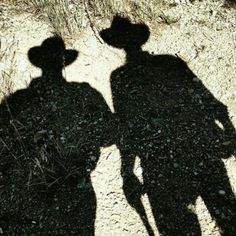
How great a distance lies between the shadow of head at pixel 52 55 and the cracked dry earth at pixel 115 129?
0.27ft

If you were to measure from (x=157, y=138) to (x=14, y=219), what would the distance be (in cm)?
155

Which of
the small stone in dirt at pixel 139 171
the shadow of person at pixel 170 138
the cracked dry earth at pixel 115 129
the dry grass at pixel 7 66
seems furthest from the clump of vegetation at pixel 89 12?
the small stone in dirt at pixel 139 171

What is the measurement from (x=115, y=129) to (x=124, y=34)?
1475mm

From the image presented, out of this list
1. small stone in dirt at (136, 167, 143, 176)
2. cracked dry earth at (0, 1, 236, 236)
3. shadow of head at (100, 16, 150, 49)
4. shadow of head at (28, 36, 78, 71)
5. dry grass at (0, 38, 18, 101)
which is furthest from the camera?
shadow of head at (100, 16, 150, 49)

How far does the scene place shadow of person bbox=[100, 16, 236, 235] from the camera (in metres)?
3.63

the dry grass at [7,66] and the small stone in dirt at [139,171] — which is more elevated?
the small stone in dirt at [139,171]

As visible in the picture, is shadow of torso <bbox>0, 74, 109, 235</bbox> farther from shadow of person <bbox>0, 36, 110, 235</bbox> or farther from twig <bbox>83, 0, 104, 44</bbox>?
twig <bbox>83, 0, 104, 44</bbox>

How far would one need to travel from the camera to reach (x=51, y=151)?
13.5 feet

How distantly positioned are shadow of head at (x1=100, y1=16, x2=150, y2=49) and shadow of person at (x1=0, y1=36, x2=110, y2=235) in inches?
19.7

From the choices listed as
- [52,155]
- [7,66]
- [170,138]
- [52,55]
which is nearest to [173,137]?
[170,138]

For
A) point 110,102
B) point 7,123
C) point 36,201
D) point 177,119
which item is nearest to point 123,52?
point 110,102

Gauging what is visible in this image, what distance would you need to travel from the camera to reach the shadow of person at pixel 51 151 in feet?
12.0

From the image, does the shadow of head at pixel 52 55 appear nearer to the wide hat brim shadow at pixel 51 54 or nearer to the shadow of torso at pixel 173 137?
the wide hat brim shadow at pixel 51 54

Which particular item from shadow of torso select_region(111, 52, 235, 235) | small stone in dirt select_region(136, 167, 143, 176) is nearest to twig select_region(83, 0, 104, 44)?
shadow of torso select_region(111, 52, 235, 235)
